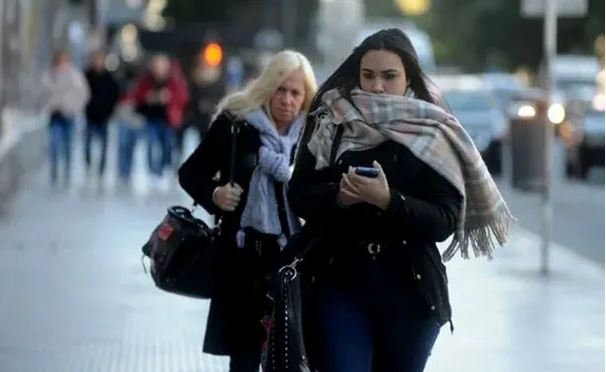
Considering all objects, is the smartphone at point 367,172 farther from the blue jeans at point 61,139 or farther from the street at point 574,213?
the blue jeans at point 61,139

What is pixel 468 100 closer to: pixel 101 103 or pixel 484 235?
pixel 101 103

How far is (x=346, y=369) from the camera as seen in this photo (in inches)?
223

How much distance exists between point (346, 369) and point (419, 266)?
1.30 ft

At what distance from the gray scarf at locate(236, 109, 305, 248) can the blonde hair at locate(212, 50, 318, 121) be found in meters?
0.05

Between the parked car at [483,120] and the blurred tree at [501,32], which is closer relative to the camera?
the parked car at [483,120]

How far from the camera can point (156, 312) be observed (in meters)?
11.9

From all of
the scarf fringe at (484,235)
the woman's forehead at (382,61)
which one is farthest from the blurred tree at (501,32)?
the woman's forehead at (382,61)

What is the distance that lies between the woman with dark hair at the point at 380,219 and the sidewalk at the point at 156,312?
396cm

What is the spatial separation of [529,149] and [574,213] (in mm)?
7896

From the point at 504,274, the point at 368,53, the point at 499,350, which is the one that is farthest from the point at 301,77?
the point at 504,274

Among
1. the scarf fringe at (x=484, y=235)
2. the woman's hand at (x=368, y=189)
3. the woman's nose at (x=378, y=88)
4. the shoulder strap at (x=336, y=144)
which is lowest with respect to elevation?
the scarf fringe at (x=484, y=235)

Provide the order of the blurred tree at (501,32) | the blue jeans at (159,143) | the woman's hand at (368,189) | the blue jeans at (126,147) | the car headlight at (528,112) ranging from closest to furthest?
the woman's hand at (368,189) → the car headlight at (528,112) → the blue jeans at (159,143) → the blue jeans at (126,147) → the blurred tree at (501,32)

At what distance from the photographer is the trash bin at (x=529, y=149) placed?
594 inches

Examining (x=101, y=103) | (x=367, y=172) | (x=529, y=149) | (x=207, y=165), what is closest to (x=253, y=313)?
(x=207, y=165)
